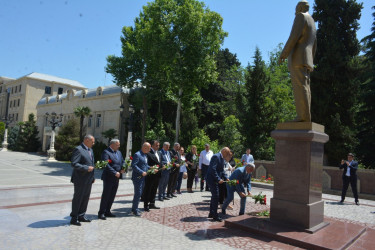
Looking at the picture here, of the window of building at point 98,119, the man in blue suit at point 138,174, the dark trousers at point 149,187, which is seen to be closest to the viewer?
the man in blue suit at point 138,174

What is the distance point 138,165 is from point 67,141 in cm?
2846

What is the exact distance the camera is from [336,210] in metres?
10.2

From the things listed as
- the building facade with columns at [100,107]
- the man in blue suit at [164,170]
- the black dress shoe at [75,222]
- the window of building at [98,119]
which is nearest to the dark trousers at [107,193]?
the black dress shoe at [75,222]

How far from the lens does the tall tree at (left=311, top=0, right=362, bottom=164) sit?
847 inches

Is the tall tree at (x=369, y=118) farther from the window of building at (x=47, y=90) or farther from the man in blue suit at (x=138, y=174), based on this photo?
the window of building at (x=47, y=90)

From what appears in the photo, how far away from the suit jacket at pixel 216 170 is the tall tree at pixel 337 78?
672 inches

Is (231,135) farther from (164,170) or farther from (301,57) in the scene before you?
(301,57)

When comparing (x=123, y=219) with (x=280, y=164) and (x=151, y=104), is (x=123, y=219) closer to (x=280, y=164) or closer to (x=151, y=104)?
(x=280, y=164)

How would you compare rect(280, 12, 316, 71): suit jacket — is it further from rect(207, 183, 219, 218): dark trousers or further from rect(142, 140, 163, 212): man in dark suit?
rect(142, 140, 163, 212): man in dark suit

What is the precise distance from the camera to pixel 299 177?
6.48 metres

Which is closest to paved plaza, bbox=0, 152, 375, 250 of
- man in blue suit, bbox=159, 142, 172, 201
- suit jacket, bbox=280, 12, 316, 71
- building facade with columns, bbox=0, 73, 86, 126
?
man in blue suit, bbox=159, 142, 172, 201

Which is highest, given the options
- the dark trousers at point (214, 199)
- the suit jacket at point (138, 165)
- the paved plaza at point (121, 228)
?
the suit jacket at point (138, 165)

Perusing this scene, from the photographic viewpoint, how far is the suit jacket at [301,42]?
709 cm

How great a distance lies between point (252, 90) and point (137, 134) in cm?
1478
